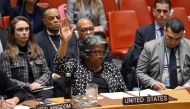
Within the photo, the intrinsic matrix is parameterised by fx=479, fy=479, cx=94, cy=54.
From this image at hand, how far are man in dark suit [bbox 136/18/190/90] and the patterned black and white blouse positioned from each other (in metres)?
0.51

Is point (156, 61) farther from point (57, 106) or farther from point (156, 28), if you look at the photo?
point (57, 106)

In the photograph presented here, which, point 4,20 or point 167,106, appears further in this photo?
point 4,20

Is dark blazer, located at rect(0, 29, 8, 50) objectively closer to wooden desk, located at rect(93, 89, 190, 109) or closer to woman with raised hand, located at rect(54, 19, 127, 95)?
woman with raised hand, located at rect(54, 19, 127, 95)

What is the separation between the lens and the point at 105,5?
6148mm

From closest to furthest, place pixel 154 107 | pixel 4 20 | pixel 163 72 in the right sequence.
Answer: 1. pixel 154 107
2. pixel 163 72
3. pixel 4 20

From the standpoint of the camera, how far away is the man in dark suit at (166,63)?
13.3 feet

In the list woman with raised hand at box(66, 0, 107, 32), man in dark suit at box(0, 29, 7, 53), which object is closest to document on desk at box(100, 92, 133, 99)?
man in dark suit at box(0, 29, 7, 53)

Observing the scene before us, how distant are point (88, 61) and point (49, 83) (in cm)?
81

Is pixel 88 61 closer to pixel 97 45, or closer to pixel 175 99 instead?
pixel 97 45

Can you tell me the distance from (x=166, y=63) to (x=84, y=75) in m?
0.93

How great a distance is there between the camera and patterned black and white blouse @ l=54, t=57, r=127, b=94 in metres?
3.43

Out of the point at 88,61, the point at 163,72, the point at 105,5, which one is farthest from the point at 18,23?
the point at 105,5

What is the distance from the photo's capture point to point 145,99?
10.1 ft

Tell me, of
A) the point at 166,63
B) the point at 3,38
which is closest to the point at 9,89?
the point at 3,38
